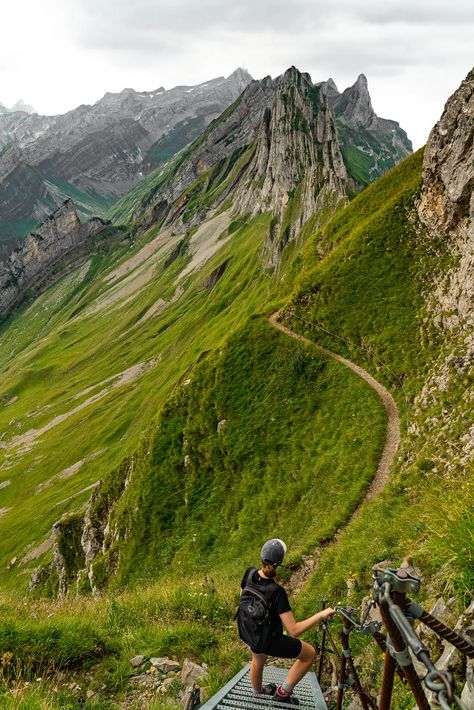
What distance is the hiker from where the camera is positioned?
912cm

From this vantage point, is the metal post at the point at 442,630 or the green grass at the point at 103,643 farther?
the green grass at the point at 103,643

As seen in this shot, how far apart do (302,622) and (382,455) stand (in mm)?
24216

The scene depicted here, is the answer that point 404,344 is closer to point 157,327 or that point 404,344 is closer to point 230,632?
point 230,632

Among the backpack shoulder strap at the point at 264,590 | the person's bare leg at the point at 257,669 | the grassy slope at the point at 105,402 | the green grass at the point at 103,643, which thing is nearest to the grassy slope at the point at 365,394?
the green grass at the point at 103,643

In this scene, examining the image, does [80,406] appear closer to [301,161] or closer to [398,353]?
[301,161]

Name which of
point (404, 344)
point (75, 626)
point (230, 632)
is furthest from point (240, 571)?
point (404, 344)

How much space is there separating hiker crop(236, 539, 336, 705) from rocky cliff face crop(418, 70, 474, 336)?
27.5 metres

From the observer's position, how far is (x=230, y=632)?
1371 centimetres

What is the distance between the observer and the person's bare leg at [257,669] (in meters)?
9.28

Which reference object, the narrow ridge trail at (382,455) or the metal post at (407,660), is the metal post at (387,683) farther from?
the narrow ridge trail at (382,455)

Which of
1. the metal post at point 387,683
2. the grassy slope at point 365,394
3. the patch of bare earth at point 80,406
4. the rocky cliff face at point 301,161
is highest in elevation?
the rocky cliff face at point 301,161

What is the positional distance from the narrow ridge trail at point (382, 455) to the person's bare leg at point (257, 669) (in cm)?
1130

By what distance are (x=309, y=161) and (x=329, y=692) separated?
174 metres

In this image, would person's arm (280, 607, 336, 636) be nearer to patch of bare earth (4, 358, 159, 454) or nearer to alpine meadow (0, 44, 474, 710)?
alpine meadow (0, 44, 474, 710)
